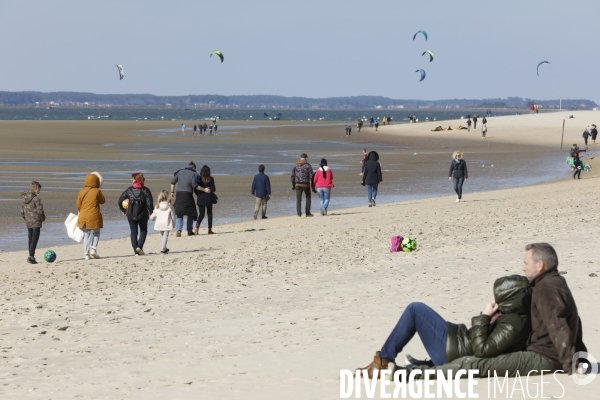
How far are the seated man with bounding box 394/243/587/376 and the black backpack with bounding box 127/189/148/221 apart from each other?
→ 27.3 feet

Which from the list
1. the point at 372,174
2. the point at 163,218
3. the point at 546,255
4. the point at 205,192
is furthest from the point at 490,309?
the point at 372,174

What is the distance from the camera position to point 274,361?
6.87 meters

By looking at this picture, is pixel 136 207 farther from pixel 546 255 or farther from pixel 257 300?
pixel 546 255

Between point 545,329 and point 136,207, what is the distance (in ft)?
28.6

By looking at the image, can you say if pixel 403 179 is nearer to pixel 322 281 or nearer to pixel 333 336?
pixel 322 281

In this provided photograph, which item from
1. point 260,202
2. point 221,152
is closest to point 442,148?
point 221,152

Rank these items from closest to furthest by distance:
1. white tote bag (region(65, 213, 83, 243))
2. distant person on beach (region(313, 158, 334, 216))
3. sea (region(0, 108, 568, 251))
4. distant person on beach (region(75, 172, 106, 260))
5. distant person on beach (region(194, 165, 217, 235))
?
distant person on beach (region(75, 172, 106, 260))
white tote bag (region(65, 213, 83, 243))
distant person on beach (region(194, 165, 217, 235))
sea (region(0, 108, 568, 251))
distant person on beach (region(313, 158, 334, 216))

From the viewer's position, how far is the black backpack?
13500 millimetres

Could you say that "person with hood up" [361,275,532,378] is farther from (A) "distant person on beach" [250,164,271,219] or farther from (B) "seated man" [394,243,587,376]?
(A) "distant person on beach" [250,164,271,219]

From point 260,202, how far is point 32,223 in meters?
6.59

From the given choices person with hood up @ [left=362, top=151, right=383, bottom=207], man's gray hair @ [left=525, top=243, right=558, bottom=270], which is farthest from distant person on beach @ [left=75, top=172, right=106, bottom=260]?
person with hood up @ [left=362, top=151, right=383, bottom=207]

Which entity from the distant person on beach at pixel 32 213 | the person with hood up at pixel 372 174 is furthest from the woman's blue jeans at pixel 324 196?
the distant person on beach at pixel 32 213

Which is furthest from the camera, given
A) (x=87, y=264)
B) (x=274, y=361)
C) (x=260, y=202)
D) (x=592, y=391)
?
(x=260, y=202)

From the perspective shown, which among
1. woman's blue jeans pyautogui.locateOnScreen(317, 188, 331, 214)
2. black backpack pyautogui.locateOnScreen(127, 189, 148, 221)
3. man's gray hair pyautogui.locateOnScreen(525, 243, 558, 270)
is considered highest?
man's gray hair pyautogui.locateOnScreen(525, 243, 558, 270)
